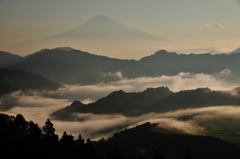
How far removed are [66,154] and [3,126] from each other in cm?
2108

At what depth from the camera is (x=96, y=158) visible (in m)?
89.8

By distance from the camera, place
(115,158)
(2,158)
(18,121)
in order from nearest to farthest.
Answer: (2,158)
(115,158)
(18,121)

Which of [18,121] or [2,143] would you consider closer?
[2,143]

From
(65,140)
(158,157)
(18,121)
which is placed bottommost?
(158,157)

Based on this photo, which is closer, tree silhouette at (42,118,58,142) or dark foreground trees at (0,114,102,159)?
dark foreground trees at (0,114,102,159)

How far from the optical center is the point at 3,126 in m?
93.8

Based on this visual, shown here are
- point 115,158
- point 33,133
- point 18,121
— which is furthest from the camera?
point 18,121

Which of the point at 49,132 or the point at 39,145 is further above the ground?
the point at 49,132

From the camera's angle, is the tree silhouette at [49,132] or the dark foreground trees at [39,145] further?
the tree silhouette at [49,132]

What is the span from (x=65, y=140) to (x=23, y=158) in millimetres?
14913

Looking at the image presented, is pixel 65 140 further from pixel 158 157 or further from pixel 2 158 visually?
pixel 158 157

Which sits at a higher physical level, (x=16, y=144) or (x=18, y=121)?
(x=18, y=121)

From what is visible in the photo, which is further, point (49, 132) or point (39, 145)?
point (49, 132)

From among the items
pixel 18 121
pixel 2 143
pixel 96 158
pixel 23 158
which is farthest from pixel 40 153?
pixel 18 121
